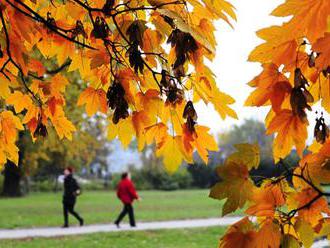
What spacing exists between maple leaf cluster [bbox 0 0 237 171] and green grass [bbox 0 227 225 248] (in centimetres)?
941

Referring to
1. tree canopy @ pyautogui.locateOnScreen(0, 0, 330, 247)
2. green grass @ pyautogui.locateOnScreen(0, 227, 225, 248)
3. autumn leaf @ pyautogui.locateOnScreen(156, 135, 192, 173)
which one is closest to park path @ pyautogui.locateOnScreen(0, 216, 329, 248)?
green grass @ pyautogui.locateOnScreen(0, 227, 225, 248)

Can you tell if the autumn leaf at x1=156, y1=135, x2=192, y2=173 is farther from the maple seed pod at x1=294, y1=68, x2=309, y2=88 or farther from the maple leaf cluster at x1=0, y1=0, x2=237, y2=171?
the maple seed pod at x1=294, y1=68, x2=309, y2=88

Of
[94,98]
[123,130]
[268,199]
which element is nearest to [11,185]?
[94,98]

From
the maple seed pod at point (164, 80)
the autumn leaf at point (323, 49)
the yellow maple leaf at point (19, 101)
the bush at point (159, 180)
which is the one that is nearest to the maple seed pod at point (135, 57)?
the maple seed pod at point (164, 80)

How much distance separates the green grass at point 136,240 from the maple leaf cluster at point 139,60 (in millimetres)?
9413

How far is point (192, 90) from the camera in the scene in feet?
7.01

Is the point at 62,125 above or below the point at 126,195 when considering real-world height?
above

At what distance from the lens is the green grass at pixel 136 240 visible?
459 inches

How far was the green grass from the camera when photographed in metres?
11.7

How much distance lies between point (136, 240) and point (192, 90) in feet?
35.2

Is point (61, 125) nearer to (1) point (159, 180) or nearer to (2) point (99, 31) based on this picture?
(2) point (99, 31)

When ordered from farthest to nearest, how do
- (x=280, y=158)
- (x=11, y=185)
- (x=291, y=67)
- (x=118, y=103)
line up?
(x=11, y=185)
(x=118, y=103)
(x=280, y=158)
(x=291, y=67)

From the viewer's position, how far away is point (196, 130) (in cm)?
199

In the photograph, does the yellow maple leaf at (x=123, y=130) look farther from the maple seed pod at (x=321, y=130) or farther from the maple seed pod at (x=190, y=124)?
the maple seed pod at (x=321, y=130)
